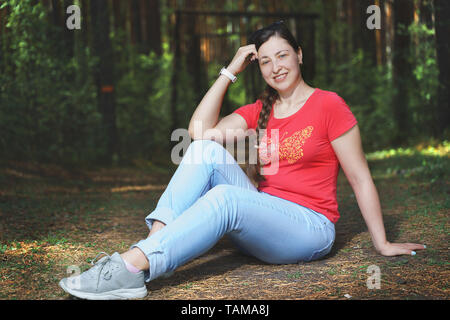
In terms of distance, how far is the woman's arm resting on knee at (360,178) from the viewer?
2.69 metres

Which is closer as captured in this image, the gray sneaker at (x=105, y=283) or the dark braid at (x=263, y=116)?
the gray sneaker at (x=105, y=283)

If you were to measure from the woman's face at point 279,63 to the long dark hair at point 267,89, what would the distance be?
3 centimetres

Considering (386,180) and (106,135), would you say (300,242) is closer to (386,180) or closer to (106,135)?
(386,180)

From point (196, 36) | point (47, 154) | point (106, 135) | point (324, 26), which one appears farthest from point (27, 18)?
point (324, 26)

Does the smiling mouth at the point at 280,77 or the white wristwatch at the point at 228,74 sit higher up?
the white wristwatch at the point at 228,74

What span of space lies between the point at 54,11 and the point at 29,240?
4949 millimetres

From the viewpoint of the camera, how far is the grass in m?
2.48

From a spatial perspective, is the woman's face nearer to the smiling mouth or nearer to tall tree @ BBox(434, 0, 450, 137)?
the smiling mouth

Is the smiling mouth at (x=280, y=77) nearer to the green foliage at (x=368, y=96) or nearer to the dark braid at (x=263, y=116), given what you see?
the dark braid at (x=263, y=116)

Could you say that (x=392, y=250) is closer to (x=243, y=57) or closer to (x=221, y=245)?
(x=221, y=245)

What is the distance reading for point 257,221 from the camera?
2.59m

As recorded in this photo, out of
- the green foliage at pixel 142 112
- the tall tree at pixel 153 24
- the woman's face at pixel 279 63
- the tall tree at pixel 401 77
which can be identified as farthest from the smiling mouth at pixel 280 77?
the tall tree at pixel 153 24

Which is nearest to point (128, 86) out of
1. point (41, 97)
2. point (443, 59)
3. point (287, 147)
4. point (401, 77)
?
point (41, 97)

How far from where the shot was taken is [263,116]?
3039 mm
